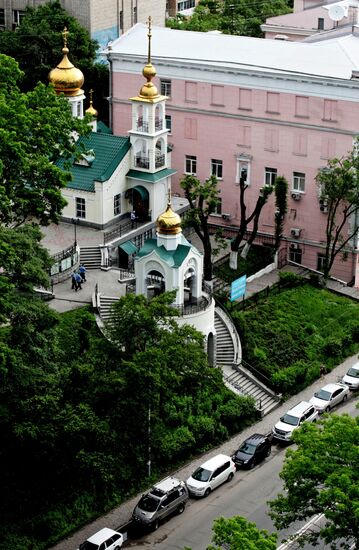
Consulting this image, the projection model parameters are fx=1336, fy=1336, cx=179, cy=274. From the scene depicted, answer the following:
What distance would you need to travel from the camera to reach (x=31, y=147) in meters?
61.1

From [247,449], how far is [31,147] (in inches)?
682

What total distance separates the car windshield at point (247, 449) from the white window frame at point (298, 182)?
77.7ft

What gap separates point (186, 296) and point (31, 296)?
1194 centimetres

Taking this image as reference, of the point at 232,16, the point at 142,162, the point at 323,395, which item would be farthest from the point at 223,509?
the point at 232,16

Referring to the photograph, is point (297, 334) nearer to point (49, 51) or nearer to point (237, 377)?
point (237, 377)

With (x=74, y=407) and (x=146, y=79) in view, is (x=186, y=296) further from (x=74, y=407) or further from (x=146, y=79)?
(x=146, y=79)

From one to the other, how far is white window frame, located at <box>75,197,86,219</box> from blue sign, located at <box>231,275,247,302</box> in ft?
34.6

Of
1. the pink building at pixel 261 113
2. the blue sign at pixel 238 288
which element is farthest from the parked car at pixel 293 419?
the pink building at pixel 261 113

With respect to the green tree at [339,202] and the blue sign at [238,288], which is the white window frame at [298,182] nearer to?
the green tree at [339,202]

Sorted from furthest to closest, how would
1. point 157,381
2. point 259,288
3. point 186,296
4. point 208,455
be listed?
point 259,288 < point 186,296 < point 208,455 < point 157,381

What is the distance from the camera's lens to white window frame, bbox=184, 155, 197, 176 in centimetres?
8512

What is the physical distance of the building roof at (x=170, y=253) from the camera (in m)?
66.3

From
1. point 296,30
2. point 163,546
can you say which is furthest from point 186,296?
point 296,30

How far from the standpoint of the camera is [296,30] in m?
104
